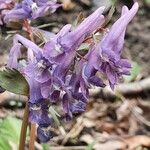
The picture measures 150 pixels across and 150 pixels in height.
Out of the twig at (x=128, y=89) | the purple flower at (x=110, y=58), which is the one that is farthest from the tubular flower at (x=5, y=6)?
the twig at (x=128, y=89)

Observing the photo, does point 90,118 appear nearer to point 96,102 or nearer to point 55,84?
point 96,102

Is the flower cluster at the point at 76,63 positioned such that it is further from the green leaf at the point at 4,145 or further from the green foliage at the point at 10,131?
the green foliage at the point at 10,131

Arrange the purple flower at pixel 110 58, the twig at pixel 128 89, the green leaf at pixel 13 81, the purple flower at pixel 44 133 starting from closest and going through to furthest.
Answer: the purple flower at pixel 110 58, the green leaf at pixel 13 81, the purple flower at pixel 44 133, the twig at pixel 128 89

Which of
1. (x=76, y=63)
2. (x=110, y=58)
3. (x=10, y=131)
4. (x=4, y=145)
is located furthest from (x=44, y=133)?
(x=10, y=131)

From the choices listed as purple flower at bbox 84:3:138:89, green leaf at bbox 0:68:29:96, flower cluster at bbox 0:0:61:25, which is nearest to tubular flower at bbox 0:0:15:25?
flower cluster at bbox 0:0:61:25

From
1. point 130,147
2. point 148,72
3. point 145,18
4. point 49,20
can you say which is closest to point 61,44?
point 130,147

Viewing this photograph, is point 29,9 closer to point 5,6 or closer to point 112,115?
point 5,6

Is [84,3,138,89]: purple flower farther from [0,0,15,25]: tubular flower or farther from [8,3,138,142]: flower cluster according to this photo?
[0,0,15,25]: tubular flower
